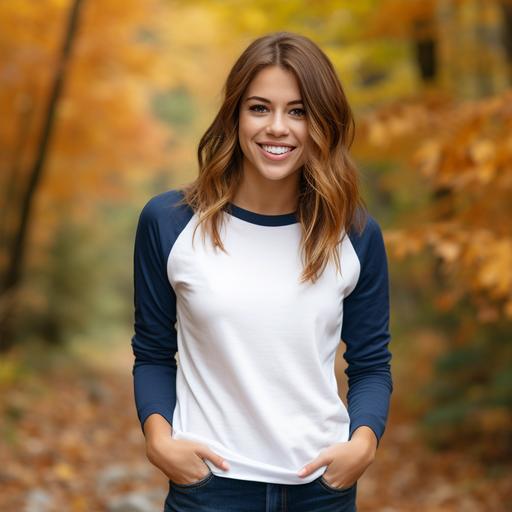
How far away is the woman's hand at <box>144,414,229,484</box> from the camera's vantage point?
83.3 inches

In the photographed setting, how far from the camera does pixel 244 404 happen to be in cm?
214

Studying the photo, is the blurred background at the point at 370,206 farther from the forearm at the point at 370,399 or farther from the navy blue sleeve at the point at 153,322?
the navy blue sleeve at the point at 153,322

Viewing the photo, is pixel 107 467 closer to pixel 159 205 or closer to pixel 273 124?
pixel 159 205

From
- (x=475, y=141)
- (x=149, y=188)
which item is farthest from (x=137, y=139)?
(x=149, y=188)

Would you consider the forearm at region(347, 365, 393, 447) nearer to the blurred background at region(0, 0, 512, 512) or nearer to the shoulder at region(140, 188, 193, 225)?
the shoulder at region(140, 188, 193, 225)

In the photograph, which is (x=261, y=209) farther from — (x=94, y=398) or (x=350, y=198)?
(x=94, y=398)

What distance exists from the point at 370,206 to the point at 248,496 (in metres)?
12.7

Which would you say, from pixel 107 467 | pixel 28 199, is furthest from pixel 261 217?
pixel 28 199

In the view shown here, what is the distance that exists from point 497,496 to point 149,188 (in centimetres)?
2483

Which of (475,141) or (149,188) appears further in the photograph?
(149,188)

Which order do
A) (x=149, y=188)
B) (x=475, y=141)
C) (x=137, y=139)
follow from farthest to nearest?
(x=149, y=188)
(x=137, y=139)
(x=475, y=141)

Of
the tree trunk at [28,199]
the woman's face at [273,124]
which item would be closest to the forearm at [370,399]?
the woman's face at [273,124]

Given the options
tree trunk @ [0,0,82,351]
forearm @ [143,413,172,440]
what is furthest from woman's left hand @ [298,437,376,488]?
tree trunk @ [0,0,82,351]

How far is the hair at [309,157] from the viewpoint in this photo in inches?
86.4
